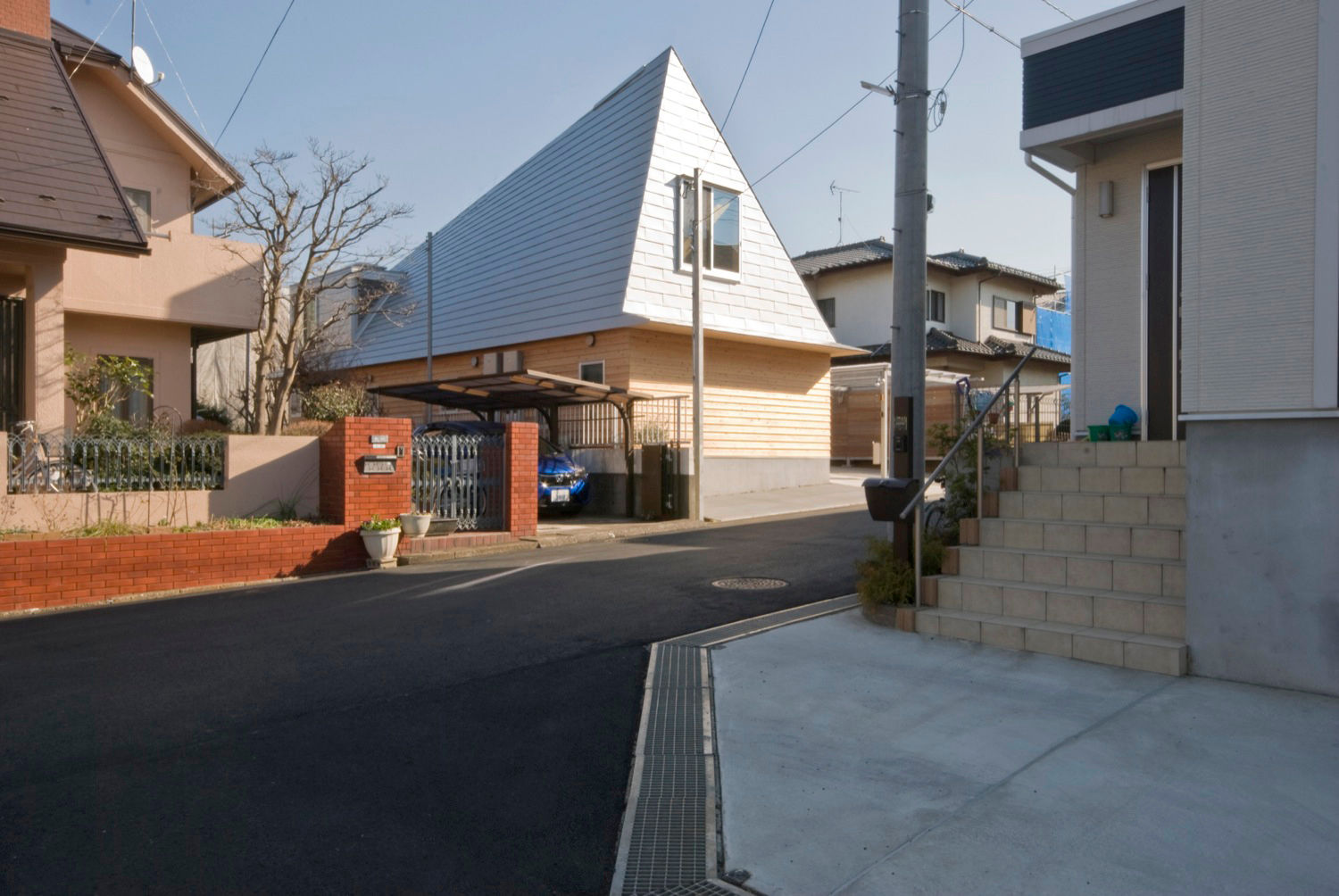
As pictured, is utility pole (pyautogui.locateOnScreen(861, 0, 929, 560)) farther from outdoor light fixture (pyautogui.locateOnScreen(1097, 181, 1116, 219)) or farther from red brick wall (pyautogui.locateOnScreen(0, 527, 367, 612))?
red brick wall (pyautogui.locateOnScreen(0, 527, 367, 612))

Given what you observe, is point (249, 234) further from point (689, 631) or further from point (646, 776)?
point (646, 776)

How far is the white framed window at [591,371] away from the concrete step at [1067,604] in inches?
513

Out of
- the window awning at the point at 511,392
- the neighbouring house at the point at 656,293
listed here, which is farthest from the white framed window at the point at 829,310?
the window awning at the point at 511,392

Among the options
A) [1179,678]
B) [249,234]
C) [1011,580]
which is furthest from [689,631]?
[249,234]

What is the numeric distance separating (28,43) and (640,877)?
15762 mm

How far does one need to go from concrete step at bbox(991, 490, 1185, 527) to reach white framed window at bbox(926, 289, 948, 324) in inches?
970

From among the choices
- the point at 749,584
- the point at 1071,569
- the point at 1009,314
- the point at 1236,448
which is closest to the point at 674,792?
the point at 1071,569

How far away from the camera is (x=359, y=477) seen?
1182cm

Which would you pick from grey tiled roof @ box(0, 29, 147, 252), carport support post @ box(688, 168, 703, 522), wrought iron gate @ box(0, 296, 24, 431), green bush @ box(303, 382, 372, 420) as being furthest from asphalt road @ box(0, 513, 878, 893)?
green bush @ box(303, 382, 372, 420)

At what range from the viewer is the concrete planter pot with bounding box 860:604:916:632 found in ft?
23.1

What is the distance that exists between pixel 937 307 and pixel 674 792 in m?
29.4

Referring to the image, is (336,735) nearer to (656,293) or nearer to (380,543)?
(380,543)

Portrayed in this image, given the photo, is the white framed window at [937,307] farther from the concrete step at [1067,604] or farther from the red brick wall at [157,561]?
the concrete step at [1067,604]

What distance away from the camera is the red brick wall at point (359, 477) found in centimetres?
1172
